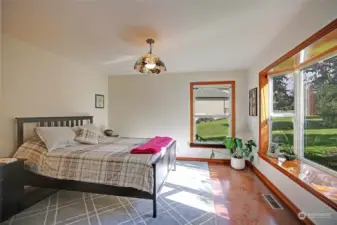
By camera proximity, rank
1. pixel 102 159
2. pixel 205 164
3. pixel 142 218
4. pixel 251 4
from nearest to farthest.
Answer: pixel 251 4, pixel 142 218, pixel 102 159, pixel 205 164

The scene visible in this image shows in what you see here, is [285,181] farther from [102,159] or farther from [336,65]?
[102,159]

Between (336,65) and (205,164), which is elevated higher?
(336,65)

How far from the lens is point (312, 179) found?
219 cm

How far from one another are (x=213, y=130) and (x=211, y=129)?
6cm

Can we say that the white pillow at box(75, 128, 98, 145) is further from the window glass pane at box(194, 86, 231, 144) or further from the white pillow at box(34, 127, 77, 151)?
the window glass pane at box(194, 86, 231, 144)

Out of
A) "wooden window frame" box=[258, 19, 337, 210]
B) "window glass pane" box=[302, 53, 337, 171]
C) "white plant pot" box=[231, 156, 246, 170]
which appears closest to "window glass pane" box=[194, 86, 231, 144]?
"white plant pot" box=[231, 156, 246, 170]

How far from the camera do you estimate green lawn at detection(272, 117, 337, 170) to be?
7.64 ft

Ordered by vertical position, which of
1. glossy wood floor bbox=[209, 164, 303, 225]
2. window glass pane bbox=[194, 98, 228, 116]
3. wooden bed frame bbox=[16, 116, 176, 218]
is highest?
window glass pane bbox=[194, 98, 228, 116]

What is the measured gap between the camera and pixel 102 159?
234 centimetres

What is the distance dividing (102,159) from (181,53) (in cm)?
222

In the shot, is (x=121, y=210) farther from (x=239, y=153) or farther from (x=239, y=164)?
(x=239, y=153)

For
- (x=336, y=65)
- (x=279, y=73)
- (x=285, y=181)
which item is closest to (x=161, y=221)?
(x=285, y=181)

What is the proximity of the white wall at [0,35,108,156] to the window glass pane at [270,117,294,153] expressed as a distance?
4.04 meters

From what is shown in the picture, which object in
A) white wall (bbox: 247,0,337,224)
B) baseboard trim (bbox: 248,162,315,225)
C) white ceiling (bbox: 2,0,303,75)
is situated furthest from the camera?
baseboard trim (bbox: 248,162,315,225)
